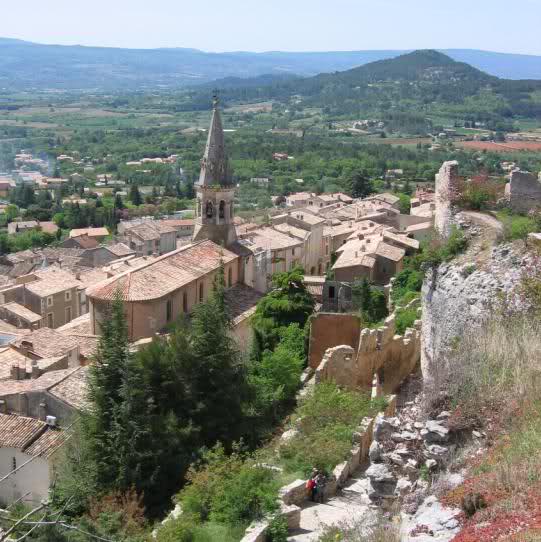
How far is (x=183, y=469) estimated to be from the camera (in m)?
16.9

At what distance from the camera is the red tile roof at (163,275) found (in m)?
26.6

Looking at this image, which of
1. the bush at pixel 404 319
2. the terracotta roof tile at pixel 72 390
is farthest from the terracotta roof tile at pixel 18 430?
the bush at pixel 404 319

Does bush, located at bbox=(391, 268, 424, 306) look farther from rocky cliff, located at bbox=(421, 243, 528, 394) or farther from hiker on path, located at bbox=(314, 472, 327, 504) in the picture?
hiker on path, located at bbox=(314, 472, 327, 504)

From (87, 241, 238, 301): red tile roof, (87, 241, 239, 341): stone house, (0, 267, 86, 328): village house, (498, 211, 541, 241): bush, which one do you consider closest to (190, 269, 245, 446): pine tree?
(87, 241, 238, 301): red tile roof

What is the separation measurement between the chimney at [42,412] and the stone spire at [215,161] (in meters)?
14.3

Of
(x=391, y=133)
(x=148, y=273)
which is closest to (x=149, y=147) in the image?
(x=391, y=133)

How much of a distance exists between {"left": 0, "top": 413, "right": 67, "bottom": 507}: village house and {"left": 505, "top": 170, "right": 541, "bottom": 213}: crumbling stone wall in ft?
38.0

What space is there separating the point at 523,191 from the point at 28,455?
12.9 m

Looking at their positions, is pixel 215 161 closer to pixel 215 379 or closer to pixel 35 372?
pixel 35 372

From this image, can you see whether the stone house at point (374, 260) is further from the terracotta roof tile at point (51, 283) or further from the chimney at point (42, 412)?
the chimney at point (42, 412)

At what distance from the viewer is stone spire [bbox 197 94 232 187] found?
108 feet

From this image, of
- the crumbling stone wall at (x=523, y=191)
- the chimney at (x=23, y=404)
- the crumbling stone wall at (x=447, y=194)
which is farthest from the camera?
the chimney at (x=23, y=404)

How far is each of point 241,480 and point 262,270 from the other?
22328mm

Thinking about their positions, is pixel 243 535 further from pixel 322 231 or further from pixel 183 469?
pixel 322 231
